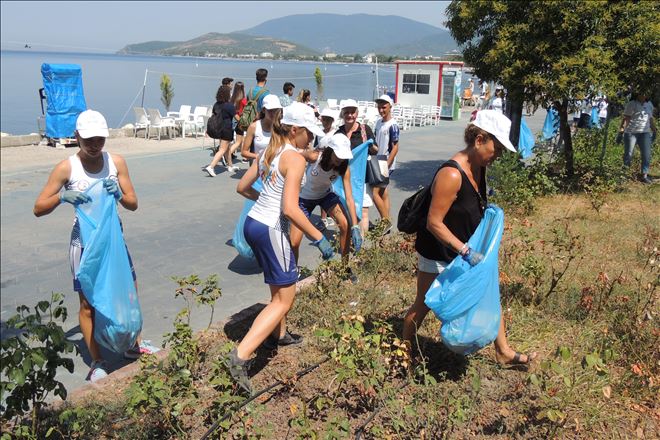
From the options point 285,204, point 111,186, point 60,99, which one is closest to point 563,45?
point 285,204

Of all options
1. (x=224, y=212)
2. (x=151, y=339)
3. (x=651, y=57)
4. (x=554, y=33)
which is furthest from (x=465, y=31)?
(x=151, y=339)

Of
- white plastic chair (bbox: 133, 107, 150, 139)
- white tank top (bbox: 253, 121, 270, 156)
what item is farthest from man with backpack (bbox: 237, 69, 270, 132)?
white plastic chair (bbox: 133, 107, 150, 139)

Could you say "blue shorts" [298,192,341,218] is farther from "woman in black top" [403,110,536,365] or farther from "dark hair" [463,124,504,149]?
"dark hair" [463,124,504,149]

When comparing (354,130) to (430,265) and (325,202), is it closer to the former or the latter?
(325,202)

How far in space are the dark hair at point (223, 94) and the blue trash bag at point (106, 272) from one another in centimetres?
737

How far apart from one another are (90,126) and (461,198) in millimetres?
2331

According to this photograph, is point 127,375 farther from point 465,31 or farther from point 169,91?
point 169,91

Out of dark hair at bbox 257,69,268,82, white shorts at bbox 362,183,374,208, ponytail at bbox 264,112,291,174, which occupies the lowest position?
white shorts at bbox 362,183,374,208

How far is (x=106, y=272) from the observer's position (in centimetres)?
382

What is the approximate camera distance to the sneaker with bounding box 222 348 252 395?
322cm

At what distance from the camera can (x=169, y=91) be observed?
20.7 m

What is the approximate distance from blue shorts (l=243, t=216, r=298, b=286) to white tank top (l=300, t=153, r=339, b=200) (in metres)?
1.60

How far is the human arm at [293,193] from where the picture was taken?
339cm

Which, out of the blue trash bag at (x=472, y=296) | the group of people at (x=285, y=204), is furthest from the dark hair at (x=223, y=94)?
the blue trash bag at (x=472, y=296)
